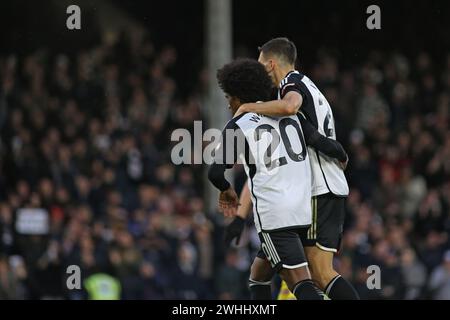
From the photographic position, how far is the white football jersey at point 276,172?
6.76m

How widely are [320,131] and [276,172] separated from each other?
49 cm

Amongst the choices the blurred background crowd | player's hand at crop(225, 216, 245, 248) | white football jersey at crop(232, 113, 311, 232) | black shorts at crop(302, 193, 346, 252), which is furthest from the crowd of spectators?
white football jersey at crop(232, 113, 311, 232)

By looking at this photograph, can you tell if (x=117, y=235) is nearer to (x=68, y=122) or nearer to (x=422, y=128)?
(x=68, y=122)

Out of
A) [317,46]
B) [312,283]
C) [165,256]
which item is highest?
[317,46]

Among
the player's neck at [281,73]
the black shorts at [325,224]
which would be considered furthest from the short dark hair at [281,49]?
the black shorts at [325,224]

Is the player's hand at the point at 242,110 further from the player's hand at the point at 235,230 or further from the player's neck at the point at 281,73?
the player's hand at the point at 235,230

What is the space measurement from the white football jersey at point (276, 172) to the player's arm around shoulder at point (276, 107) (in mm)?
55

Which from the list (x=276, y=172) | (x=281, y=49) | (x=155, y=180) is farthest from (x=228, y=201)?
(x=155, y=180)

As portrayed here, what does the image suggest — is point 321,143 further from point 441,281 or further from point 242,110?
point 441,281

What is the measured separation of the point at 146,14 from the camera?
21.4 m

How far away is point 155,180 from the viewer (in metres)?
16.5

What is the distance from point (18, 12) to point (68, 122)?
13.2 ft

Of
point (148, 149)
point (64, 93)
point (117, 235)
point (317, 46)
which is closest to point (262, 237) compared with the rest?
point (117, 235)

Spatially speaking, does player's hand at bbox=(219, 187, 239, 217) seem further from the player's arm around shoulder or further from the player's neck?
the player's neck
